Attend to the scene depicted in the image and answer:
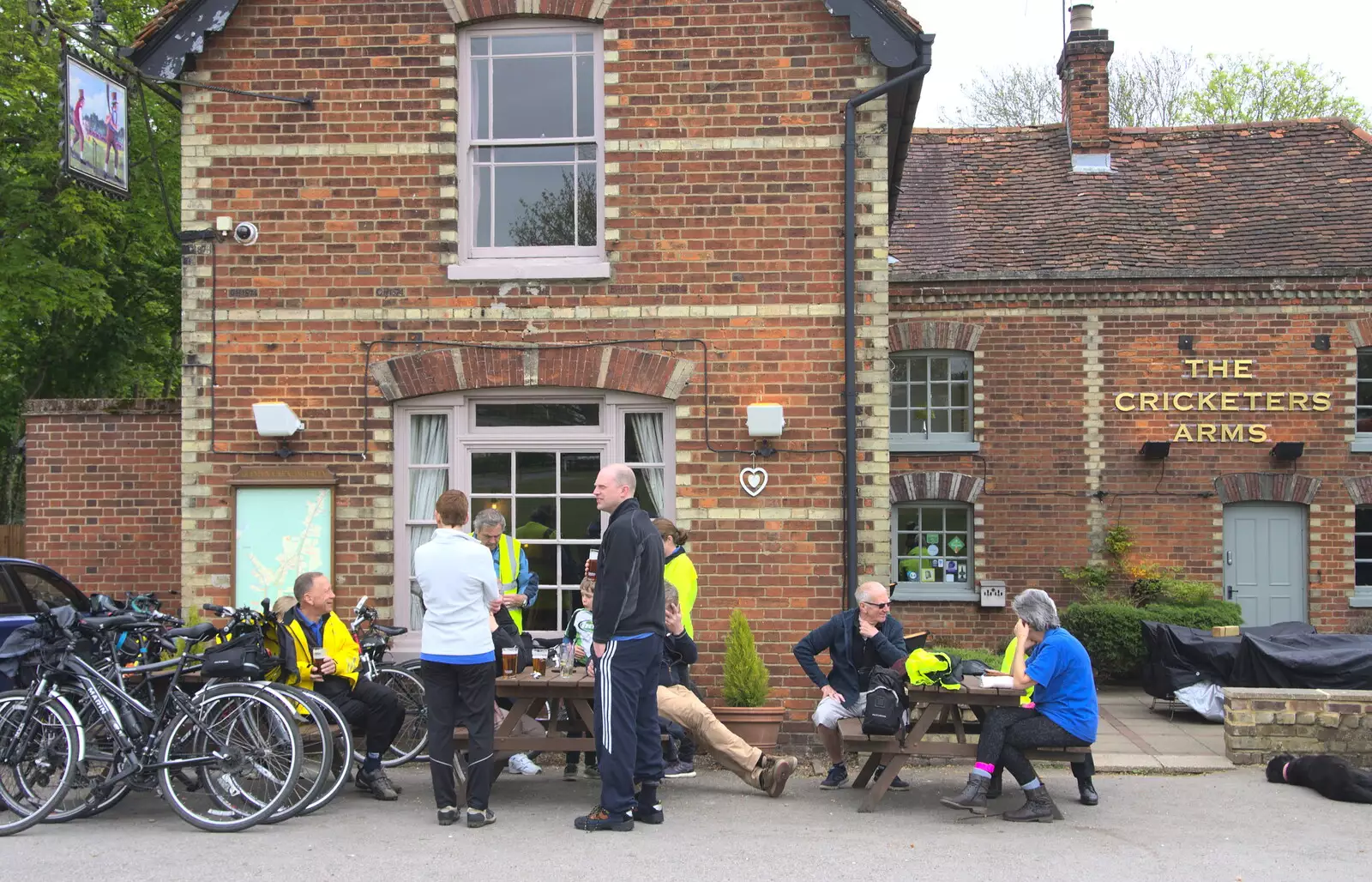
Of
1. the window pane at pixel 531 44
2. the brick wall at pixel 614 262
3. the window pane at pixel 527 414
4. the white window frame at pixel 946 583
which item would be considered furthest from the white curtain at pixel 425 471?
the white window frame at pixel 946 583

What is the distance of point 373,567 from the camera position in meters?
9.55

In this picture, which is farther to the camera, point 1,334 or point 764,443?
point 1,334

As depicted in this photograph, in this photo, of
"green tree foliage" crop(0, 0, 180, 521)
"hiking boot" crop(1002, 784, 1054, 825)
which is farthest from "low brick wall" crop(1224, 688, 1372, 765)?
"green tree foliage" crop(0, 0, 180, 521)

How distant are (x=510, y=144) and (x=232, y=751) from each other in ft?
15.9

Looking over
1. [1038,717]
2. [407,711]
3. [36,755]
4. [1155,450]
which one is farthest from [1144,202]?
[36,755]

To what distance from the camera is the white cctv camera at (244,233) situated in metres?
9.59

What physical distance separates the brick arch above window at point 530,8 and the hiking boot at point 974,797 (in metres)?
5.94

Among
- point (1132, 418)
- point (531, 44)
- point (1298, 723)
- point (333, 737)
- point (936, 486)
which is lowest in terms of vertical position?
point (1298, 723)

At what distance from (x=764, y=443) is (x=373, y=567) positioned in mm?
3010

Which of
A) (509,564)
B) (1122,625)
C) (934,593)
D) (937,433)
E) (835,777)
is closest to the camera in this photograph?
(835,777)

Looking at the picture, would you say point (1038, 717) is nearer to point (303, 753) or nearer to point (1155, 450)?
point (303, 753)

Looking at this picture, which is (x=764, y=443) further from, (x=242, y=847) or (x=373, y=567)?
(x=242, y=847)

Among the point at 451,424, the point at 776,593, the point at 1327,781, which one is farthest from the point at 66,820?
the point at 1327,781

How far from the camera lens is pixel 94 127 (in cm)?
942
